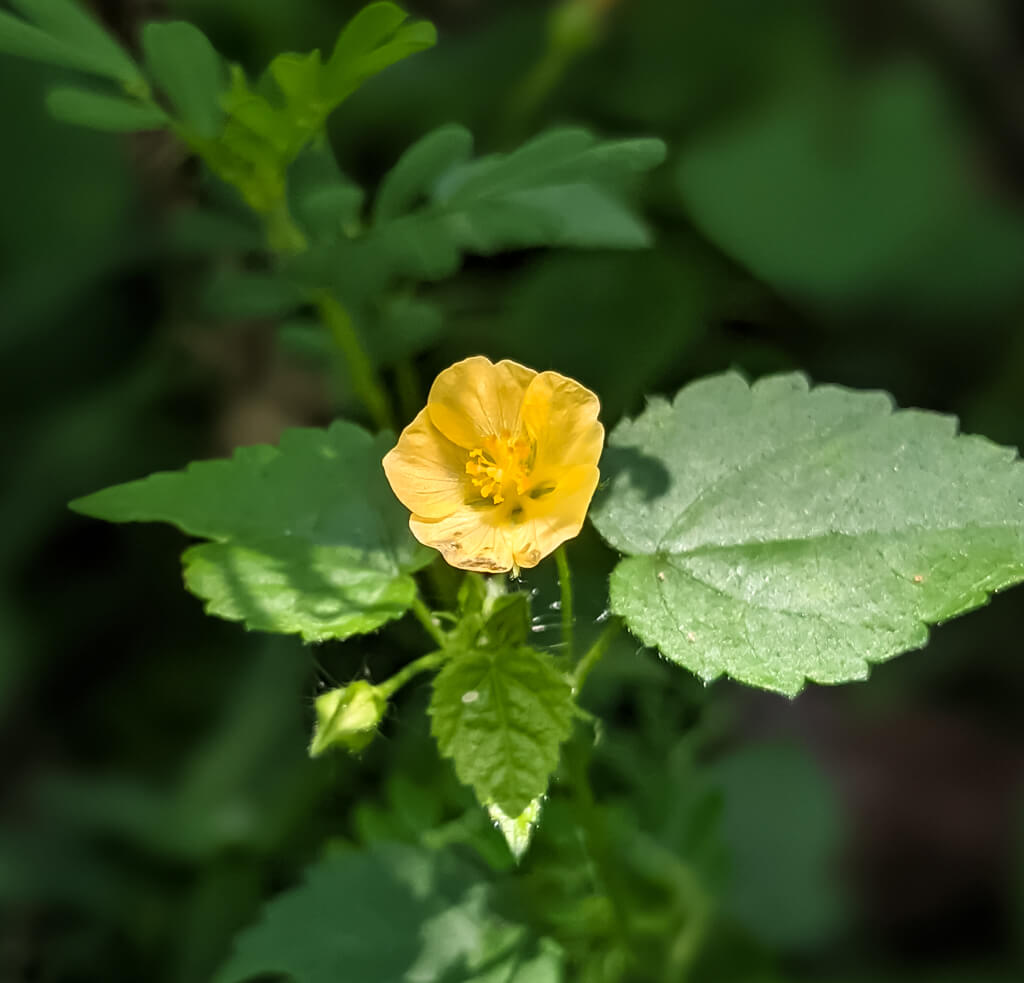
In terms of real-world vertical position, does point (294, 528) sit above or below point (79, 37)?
below

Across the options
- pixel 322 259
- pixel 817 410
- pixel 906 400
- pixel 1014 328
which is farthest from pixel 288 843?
pixel 1014 328

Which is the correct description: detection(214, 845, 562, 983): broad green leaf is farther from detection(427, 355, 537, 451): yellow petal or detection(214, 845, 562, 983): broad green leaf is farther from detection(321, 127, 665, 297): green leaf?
detection(321, 127, 665, 297): green leaf

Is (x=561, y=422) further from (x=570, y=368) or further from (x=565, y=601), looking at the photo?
(x=570, y=368)

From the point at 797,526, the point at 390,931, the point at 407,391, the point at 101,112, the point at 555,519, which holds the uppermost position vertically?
the point at 101,112

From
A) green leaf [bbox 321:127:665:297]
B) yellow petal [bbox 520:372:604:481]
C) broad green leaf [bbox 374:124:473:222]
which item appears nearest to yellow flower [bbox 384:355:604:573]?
yellow petal [bbox 520:372:604:481]

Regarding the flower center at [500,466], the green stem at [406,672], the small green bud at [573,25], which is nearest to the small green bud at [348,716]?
the green stem at [406,672]

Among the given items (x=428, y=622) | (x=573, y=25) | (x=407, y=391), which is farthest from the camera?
(x=573, y=25)

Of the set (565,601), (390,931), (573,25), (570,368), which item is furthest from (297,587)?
(573,25)
